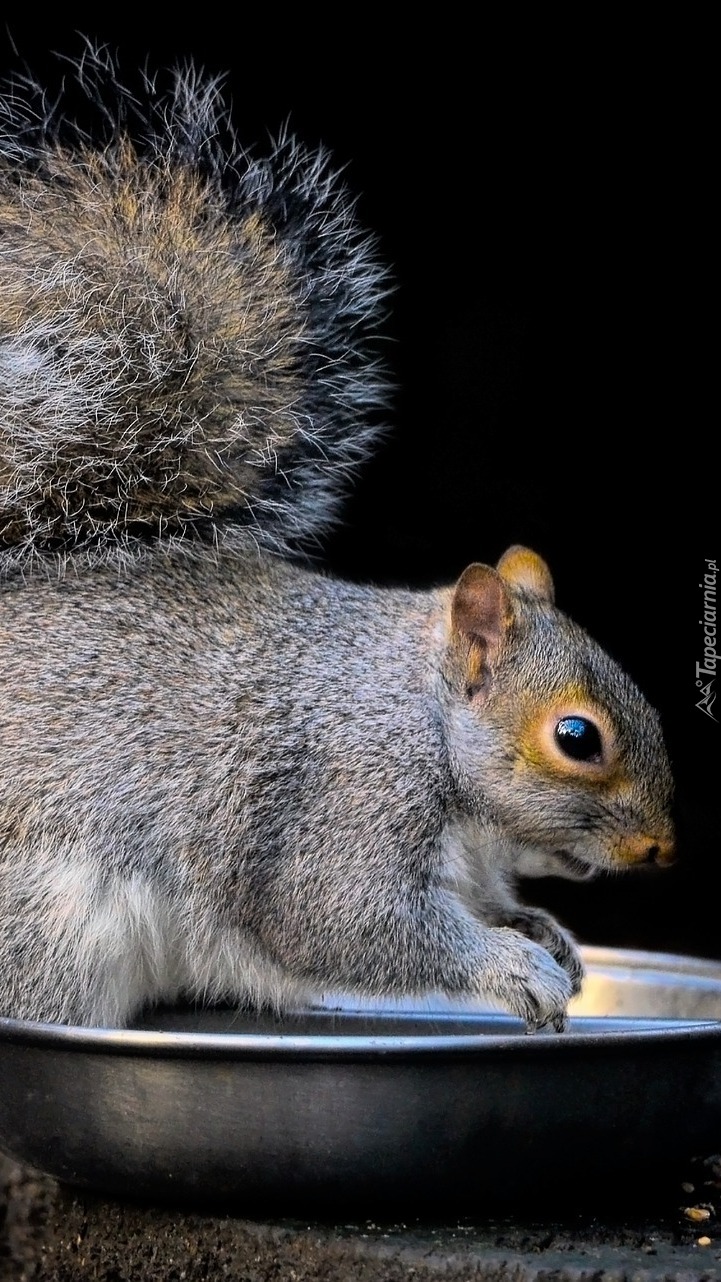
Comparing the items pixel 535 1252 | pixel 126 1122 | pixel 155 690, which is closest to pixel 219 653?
pixel 155 690

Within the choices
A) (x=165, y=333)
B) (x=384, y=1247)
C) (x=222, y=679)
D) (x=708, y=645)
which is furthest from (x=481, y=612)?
(x=708, y=645)

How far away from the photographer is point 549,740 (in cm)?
143

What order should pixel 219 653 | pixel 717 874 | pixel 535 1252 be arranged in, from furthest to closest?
pixel 717 874 → pixel 219 653 → pixel 535 1252

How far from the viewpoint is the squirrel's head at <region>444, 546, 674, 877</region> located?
1410 mm

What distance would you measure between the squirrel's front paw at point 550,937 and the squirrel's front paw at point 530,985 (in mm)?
93

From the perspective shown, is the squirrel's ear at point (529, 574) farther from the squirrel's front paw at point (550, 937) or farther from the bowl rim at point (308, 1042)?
the bowl rim at point (308, 1042)

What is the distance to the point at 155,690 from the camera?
1499 mm

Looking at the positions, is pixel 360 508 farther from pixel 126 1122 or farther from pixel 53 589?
pixel 126 1122

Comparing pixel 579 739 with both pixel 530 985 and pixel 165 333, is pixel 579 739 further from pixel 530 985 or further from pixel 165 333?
pixel 165 333

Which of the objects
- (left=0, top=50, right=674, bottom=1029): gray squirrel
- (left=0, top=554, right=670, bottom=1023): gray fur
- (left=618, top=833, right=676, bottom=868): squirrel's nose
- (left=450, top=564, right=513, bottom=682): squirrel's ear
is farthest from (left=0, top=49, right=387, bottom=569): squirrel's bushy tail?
(left=618, top=833, right=676, bottom=868): squirrel's nose

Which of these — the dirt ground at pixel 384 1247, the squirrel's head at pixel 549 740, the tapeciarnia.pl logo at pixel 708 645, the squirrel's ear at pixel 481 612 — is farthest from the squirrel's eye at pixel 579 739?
the tapeciarnia.pl logo at pixel 708 645

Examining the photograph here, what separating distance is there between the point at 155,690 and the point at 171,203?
0.57m

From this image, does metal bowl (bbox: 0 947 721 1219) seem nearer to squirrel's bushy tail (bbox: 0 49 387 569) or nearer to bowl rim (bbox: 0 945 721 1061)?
bowl rim (bbox: 0 945 721 1061)

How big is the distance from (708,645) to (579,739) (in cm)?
75
